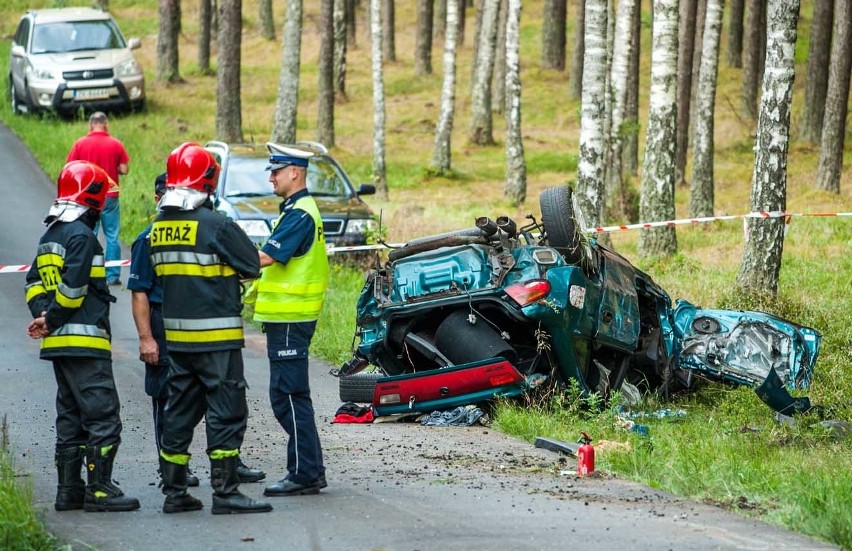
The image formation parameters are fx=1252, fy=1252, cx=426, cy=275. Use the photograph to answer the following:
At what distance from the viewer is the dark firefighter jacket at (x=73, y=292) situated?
6.50 meters

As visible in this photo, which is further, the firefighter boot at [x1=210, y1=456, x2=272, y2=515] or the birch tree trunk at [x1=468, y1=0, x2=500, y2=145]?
the birch tree trunk at [x1=468, y1=0, x2=500, y2=145]

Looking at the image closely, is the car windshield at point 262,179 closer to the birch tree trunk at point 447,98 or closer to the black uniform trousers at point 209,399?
the black uniform trousers at point 209,399

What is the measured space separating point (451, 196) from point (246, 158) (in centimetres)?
965

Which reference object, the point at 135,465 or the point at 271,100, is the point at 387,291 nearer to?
the point at 135,465

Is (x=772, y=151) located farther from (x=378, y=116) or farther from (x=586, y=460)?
(x=378, y=116)

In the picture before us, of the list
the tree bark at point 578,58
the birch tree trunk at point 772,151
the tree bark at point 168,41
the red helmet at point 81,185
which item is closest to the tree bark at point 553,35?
the tree bark at point 578,58

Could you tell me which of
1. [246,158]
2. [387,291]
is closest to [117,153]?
[246,158]

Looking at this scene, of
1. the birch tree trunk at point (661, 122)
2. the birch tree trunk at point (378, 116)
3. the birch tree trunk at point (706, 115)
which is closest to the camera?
the birch tree trunk at point (661, 122)

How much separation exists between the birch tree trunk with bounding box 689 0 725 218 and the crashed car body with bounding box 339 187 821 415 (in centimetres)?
1136

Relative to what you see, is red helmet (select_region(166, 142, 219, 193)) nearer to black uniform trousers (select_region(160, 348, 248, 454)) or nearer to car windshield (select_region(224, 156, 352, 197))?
black uniform trousers (select_region(160, 348, 248, 454))

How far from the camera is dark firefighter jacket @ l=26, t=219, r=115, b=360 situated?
21.3ft

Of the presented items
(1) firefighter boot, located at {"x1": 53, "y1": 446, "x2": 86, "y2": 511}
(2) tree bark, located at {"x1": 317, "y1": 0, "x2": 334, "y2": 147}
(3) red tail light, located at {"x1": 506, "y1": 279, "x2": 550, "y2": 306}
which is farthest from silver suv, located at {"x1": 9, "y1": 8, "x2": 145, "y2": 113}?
(1) firefighter boot, located at {"x1": 53, "y1": 446, "x2": 86, "y2": 511}

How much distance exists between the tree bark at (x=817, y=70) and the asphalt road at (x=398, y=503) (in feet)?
66.4

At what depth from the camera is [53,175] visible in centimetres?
2295
